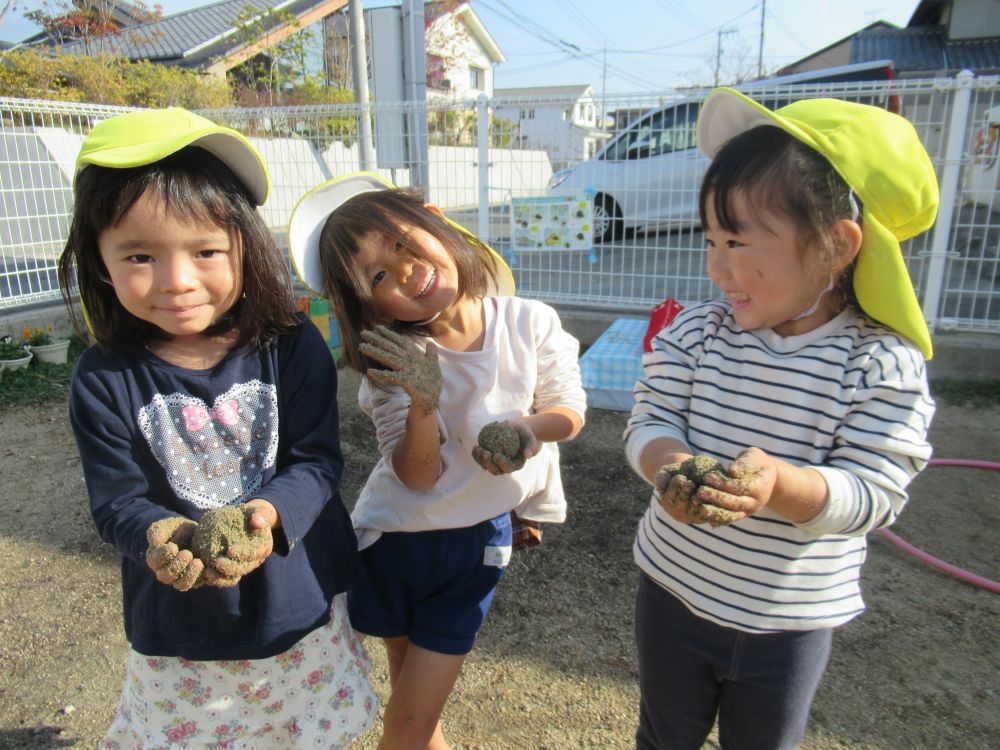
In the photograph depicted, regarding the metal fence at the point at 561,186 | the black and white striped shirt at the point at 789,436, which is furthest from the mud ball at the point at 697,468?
the metal fence at the point at 561,186

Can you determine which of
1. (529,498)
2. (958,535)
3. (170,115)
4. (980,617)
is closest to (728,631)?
(529,498)

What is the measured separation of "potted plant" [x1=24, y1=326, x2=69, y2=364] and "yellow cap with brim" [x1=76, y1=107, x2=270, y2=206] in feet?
15.8

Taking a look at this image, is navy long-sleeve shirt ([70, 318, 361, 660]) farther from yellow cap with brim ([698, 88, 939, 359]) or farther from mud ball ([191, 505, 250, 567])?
yellow cap with brim ([698, 88, 939, 359])

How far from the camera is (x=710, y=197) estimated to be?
1212 mm

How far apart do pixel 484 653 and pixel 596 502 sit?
1.11 meters

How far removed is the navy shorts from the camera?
1499 mm

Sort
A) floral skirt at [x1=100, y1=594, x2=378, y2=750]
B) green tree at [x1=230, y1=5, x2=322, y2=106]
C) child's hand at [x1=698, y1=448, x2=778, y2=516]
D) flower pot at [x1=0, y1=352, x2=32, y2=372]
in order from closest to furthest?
child's hand at [x1=698, y1=448, x2=778, y2=516] → floral skirt at [x1=100, y1=594, x2=378, y2=750] → flower pot at [x1=0, y1=352, x2=32, y2=372] → green tree at [x1=230, y1=5, x2=322, y2=106]

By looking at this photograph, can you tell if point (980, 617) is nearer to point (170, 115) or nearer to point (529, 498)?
point (529, 498)

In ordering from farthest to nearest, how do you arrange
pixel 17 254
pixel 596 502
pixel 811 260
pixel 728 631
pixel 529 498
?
pixel 17 254 → pixel 596 502 → pixel 529 498 → pixel 728 631 → pixel 811 260

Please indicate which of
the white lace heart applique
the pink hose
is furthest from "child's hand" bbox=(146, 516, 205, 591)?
the pink hose

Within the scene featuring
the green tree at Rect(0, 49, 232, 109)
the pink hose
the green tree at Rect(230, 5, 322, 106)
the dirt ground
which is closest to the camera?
the dirt ground

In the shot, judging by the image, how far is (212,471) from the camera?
1296 millimetres

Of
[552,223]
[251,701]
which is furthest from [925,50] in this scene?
[251,701]

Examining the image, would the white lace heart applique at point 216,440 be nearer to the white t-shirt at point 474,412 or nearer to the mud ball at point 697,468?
the white t-shirt at point 474,412
